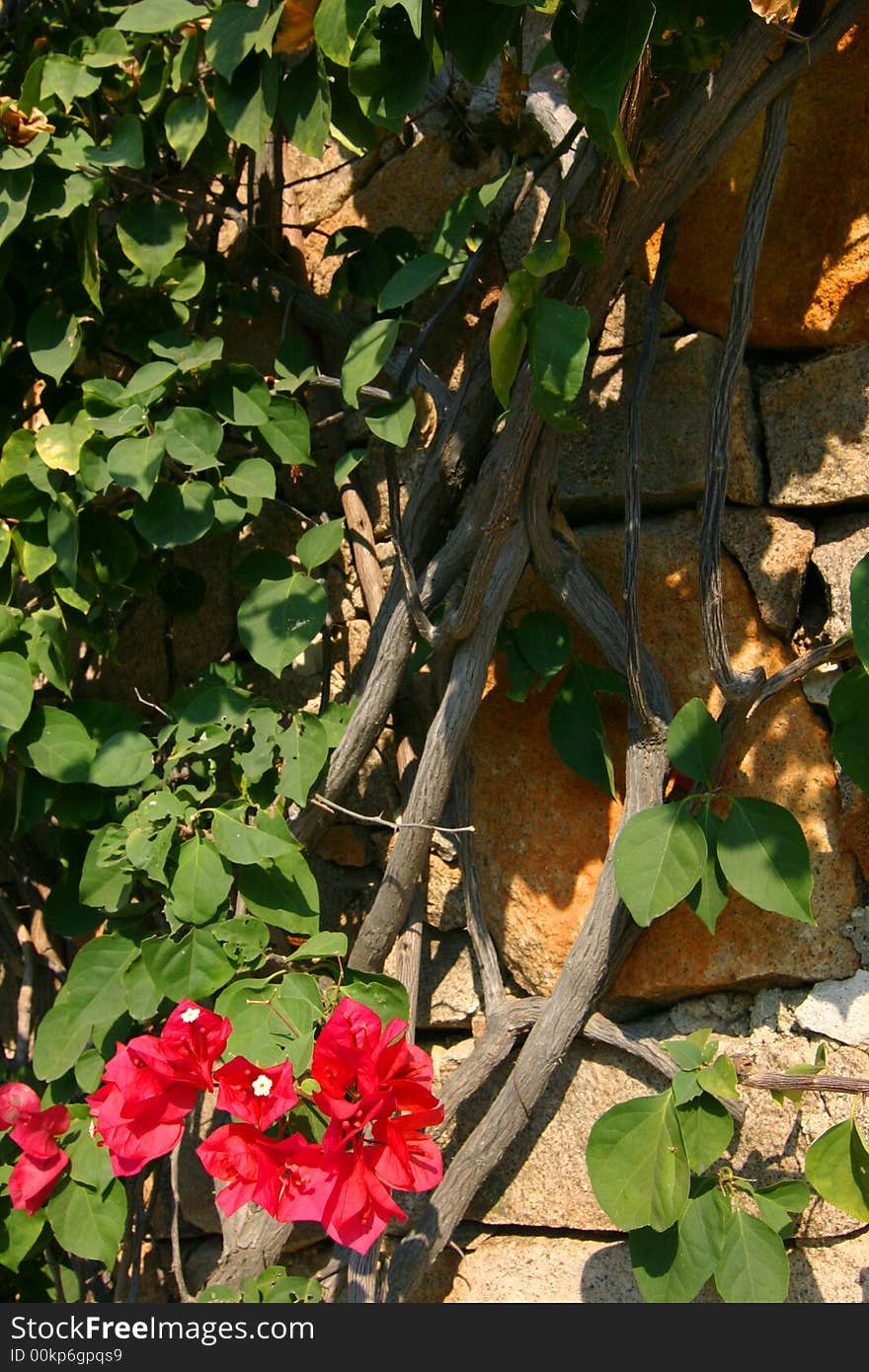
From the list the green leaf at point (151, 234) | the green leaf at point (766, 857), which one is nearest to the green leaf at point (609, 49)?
the green leaf at point (151, 234)

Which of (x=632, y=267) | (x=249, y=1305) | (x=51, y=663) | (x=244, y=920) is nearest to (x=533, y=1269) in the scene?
(x=249, y=1305)

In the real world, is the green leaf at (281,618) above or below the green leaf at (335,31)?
below

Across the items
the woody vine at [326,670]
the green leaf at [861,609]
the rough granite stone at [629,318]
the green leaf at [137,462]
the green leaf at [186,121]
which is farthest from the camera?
the rough granite stone at [629,318]

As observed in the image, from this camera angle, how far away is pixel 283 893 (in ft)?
3.76

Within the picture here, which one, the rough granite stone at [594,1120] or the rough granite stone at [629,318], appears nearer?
the rough granite stone at [594,1120]

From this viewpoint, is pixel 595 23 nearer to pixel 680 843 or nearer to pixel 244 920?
pixel 680 843

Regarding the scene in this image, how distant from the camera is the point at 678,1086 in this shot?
1076 mm

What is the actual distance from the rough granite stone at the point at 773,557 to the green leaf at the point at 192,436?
53 cm

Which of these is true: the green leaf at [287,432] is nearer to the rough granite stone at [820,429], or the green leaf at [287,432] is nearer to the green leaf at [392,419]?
Answer: the green leaf at [392,419]

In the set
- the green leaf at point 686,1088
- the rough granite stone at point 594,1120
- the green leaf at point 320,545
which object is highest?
the green leaf at point 320,545

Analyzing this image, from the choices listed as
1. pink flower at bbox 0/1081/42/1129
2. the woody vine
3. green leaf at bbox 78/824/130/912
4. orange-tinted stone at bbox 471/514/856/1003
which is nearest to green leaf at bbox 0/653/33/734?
the woody vine

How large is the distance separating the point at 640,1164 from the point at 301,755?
1.58 feet

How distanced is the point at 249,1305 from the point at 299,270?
1152mm

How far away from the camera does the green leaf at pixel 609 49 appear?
0.93 meters
